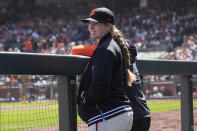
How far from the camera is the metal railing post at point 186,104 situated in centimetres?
475

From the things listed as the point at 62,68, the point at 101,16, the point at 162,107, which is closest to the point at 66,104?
the point at 62,68

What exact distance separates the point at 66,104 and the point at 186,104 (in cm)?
213

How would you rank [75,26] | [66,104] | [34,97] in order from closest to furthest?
[66,104]
[34,97]
[75,26]

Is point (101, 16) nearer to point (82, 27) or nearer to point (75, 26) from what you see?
point (82, 27)

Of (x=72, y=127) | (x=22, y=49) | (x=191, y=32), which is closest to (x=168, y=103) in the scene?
(x=72, y=127)

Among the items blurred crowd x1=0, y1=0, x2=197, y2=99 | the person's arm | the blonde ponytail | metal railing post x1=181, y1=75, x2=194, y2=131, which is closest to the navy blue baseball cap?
the blonde ponytail

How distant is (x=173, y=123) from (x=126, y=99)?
2.34 m

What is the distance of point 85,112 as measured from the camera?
9.04 feet

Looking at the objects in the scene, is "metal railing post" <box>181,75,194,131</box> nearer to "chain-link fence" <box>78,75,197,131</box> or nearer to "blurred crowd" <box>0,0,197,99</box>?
"chain-link fence" <box>78,75,197,131</box>

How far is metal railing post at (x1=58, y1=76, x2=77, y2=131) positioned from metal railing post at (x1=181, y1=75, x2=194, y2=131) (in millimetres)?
1997

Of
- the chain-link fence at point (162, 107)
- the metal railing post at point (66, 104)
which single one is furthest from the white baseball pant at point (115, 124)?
the chain-link fence at point (162, 107)

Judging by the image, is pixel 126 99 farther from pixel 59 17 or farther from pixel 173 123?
pixel 59 17

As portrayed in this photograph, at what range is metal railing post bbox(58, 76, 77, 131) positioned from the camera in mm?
3135

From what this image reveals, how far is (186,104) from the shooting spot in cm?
482
